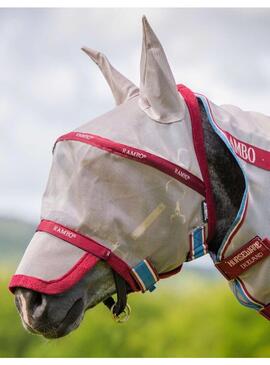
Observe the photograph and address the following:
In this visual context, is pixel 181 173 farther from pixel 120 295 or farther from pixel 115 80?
pixel 115 80

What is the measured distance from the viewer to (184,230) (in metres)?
2.09

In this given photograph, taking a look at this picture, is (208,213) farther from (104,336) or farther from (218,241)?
(104,336)

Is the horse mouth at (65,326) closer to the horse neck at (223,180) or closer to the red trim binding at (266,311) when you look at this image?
the horse neck at (223,180)

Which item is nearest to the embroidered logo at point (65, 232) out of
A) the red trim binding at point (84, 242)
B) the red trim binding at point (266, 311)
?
the red trim binding at point (84, 242)

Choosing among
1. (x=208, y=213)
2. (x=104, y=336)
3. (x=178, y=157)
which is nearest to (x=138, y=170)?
(x=178, y=157)

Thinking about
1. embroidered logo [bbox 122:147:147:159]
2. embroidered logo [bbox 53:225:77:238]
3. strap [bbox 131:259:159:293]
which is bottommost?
strap [bbox 131:259:159:293]

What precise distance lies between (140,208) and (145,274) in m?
0.22

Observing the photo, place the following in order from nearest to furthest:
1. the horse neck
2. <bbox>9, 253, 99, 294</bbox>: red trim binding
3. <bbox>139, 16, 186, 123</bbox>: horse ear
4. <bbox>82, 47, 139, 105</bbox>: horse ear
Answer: <bbox>9, 253, 99, 294</bbox>: red trim binding, <bbox>139, 16, 186, 123</bbox>: horse ear, the horse neck, <bbox>82, 47, 139, 105</bbox>: horse ear

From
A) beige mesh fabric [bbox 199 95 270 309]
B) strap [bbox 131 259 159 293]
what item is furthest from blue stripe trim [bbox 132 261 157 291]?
beige mesh fabric [bbox 199 95 270 309]

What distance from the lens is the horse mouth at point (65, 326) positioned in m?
1.99

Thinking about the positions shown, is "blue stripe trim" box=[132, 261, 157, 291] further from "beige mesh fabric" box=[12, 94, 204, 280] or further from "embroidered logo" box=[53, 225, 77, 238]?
"embroidered logo" box=[53, 225, 77, 238]

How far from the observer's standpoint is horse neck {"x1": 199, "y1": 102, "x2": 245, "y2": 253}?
7.11 ft

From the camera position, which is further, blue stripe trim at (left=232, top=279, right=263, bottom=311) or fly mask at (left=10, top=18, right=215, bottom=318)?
blue stripe trim at (left=232, top=279, right=263, bottom=311)

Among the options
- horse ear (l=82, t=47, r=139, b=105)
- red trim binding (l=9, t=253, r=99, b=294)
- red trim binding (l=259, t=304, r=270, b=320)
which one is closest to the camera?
red trim binding (l=9, t=253, r=99, b=294)
